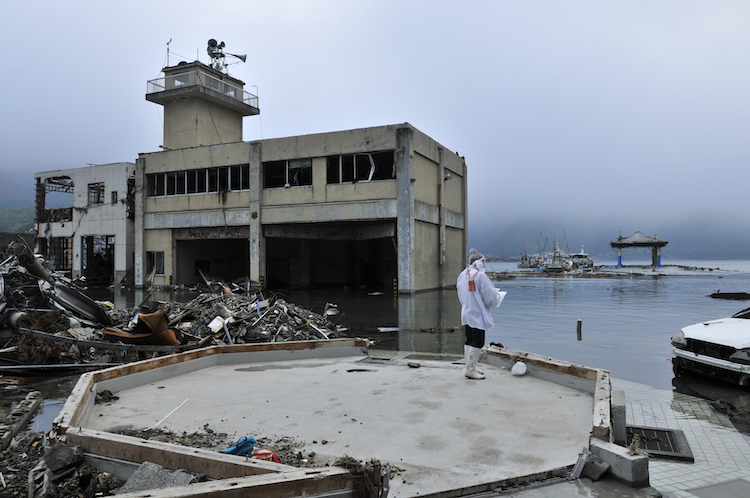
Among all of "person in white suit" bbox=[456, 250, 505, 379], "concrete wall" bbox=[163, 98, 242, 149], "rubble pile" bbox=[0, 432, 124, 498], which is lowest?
"rubble pile" bbox=[0, 432, 124, 498]

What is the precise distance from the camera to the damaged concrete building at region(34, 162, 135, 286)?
36594 mm

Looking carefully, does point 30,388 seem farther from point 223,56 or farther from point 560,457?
point 223,56

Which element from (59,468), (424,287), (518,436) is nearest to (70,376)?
(59,468)

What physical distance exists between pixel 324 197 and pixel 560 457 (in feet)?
→ 83.2

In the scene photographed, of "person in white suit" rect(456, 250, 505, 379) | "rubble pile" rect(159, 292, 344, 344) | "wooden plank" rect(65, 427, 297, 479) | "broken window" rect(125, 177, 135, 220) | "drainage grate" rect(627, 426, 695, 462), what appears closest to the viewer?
"wooden plank" rect(65, 427, 297, 479)

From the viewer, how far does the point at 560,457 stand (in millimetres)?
3967

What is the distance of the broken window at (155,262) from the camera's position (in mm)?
34781

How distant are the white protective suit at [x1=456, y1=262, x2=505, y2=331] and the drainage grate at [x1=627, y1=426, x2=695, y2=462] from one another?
2.20 metres

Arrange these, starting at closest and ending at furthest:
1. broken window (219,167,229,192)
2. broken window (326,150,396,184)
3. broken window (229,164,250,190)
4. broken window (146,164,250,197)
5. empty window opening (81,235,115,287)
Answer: broken window (326,150,396,184)
broken window (229,164,250,190)
broken window (146,164,250,197)
broken window (219,167,229,192)
empty window opening (81,235,115,287)

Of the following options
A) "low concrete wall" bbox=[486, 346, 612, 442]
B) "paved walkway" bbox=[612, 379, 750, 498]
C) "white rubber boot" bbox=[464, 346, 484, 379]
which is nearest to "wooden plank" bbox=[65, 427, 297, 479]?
"low concrete wall" bbox=[486, 346, 612, 442]

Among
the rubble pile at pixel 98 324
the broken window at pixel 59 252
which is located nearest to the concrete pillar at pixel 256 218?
the rubble pile at pixel 98 324

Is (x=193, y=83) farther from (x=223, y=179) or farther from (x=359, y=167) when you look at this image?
(x=359, y=167)

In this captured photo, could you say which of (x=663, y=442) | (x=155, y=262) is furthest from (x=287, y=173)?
(x=663, y=442)

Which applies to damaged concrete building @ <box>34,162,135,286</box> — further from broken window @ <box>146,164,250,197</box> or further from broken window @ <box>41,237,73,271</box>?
broken window @ <box>146,164,250,197</box>
